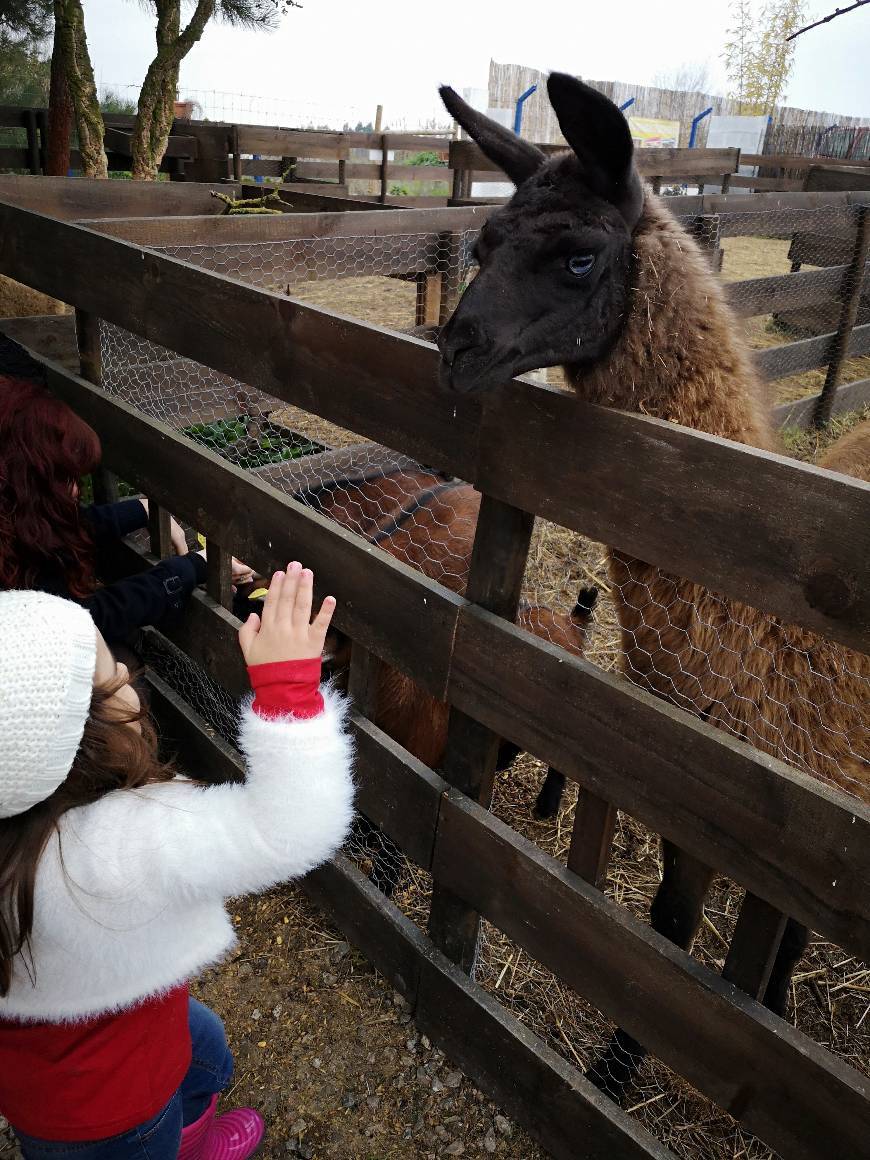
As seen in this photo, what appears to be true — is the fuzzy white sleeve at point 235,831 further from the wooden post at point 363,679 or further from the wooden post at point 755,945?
the wooden post at point 363,679

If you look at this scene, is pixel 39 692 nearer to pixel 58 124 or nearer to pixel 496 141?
pixel 496 141

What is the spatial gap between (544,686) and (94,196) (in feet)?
12.6

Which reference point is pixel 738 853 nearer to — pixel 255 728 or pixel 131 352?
pixel 255 728

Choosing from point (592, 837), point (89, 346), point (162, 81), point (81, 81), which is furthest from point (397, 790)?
point (162, 81)

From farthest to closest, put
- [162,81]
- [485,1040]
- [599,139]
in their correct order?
1. [162,81]
2. [485,1040]
3. [599,139]

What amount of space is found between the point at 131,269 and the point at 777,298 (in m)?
5.22

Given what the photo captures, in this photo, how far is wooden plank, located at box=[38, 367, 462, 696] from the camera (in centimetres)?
195

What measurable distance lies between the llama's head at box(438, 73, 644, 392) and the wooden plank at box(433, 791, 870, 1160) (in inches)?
43.8

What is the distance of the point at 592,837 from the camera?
1.81 metres

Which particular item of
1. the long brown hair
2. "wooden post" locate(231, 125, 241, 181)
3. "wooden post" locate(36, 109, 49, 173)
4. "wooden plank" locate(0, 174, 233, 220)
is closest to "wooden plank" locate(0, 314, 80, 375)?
"wooden plank" locate(0, 174, 233, 220)

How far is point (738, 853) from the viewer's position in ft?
4.80

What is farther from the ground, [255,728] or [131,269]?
[131,269]

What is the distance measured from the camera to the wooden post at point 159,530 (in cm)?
297

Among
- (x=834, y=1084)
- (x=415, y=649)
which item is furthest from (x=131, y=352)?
(x=834, y=1084)
